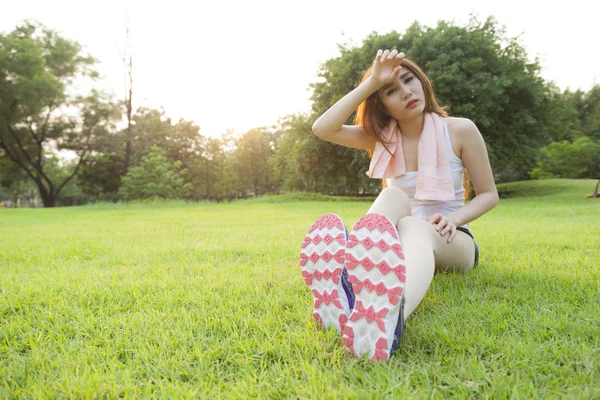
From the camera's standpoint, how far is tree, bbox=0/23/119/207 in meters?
18.4

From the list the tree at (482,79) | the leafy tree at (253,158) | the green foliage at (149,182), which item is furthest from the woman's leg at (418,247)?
the leafy tree at (253,158)

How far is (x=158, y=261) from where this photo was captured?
321 centimetres

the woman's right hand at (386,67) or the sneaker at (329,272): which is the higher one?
the woman's right hand at (386,67)

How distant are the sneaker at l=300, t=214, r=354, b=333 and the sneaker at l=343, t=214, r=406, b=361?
0.13 metres

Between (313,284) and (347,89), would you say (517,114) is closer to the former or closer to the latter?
(347,89)

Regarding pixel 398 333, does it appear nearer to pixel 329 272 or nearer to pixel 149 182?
pixel 329 272

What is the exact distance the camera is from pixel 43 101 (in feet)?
63.5

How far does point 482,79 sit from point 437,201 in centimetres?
1184

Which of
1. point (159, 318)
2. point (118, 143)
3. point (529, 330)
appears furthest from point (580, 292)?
point (118, 143)

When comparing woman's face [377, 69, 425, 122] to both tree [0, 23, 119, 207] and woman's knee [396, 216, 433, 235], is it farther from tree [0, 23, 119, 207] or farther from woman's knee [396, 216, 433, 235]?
tree [0, 23, 119, 207]

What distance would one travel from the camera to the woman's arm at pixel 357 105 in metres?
1.84

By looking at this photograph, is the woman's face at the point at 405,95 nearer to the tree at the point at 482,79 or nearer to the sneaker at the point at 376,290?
the sneaker at the point at 376,290

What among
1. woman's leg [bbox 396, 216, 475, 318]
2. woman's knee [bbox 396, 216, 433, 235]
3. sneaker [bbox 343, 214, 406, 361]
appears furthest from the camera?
woman's knee [bbox 396, 216, 433, 235]

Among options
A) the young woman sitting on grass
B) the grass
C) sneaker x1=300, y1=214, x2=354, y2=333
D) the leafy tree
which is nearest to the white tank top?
the young woman sitting on grass
